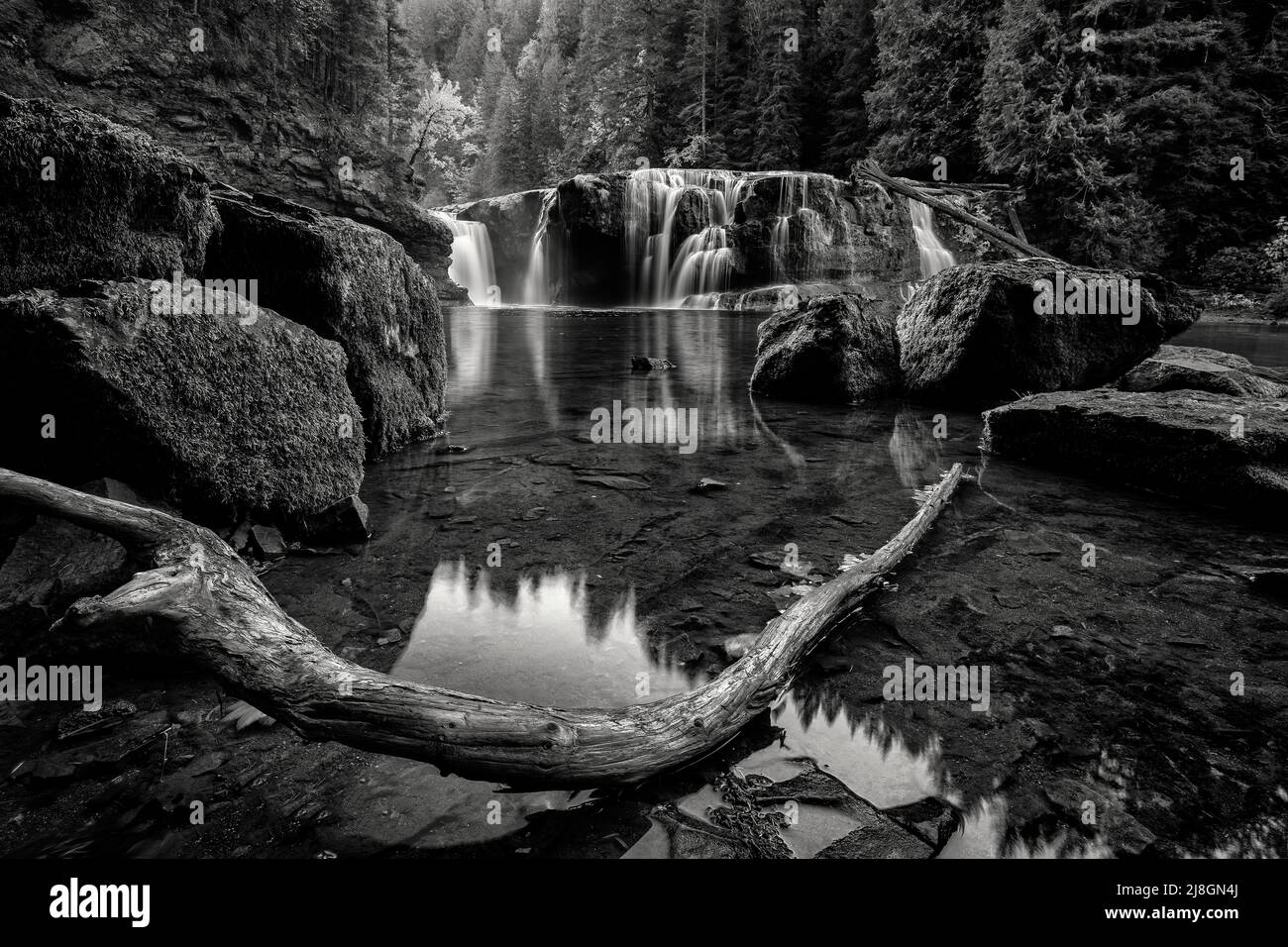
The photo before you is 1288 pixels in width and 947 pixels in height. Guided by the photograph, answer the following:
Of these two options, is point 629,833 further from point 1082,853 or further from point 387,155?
point 387,155

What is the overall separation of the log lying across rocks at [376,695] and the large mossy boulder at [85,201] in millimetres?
1774

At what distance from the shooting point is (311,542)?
143 inches


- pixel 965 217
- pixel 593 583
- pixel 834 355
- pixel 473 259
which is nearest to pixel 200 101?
pixel 473 259

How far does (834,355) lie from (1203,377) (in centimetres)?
397

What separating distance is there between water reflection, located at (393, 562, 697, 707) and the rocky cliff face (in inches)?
814

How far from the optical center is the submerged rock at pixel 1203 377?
6938mm

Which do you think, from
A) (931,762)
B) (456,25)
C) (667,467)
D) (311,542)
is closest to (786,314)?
(667,467)

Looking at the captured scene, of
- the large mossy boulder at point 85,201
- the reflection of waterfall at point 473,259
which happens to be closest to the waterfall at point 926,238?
the reflection of waterfall at point 473,259

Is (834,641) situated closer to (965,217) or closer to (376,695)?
(376,695)

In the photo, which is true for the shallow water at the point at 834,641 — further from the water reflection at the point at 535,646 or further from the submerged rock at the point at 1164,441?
the submerged rock at the point at 1164,441

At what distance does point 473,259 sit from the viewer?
1383 inches

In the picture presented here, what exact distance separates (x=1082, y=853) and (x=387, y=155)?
39.3 m

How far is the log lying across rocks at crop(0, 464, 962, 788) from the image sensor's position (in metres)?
1.70
